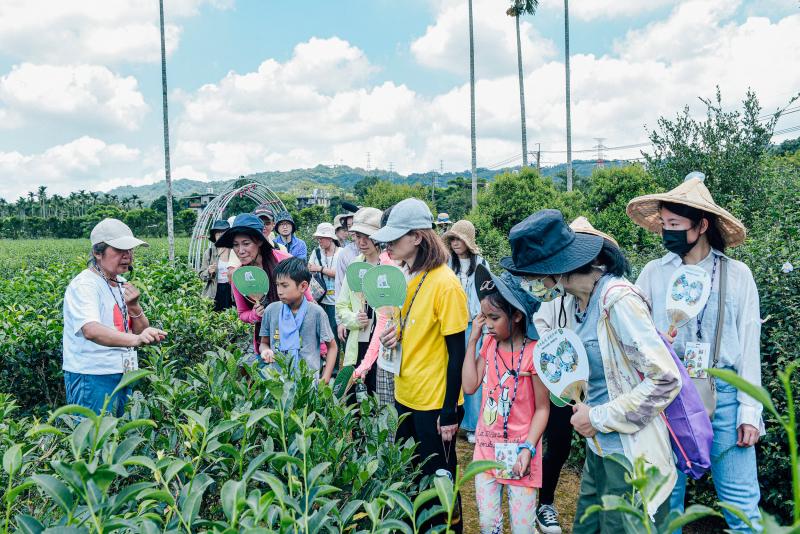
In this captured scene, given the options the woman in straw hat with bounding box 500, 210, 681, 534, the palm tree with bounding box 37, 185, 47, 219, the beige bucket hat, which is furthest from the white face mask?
the palm tree with bounding box 37, 185, 47, 219

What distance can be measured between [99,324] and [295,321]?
45.3 inches

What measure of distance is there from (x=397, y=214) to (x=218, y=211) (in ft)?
29.1

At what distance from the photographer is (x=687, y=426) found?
6.48ft

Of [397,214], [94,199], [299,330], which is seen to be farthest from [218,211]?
[94,199]

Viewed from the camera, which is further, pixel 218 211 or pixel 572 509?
pixel 218 211

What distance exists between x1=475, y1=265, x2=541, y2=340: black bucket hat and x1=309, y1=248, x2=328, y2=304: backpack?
3.23m

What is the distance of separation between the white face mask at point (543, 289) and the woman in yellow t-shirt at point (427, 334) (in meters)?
0.58

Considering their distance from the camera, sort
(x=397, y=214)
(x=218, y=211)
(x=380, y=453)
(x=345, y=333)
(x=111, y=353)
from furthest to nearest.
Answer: (x=218, y=211), (x=345, y=333), (x=111, y=353), (x=397, y=214), (x=380, y=453)

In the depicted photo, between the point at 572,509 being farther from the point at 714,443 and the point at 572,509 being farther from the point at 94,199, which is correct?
the point at 94,199

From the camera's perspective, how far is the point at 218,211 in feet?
35.7

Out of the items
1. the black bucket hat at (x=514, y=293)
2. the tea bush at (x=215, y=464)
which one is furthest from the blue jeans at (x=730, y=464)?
the tea bush at (x=215, y=464)

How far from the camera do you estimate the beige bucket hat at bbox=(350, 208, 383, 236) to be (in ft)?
13.6

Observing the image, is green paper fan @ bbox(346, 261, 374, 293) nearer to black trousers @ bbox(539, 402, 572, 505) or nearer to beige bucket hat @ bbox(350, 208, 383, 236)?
beige bucket hat @ bbox(350, 208, 383, 236)

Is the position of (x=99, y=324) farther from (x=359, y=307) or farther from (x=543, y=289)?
(x=543, y=289)
